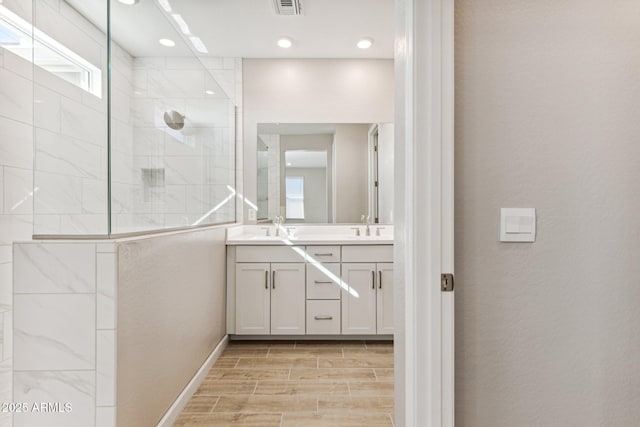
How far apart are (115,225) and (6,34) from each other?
4.27 ft

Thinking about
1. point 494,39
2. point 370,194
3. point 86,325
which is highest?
point 494,39

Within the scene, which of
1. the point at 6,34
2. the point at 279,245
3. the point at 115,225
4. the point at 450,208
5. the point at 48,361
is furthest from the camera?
the point at 279,245

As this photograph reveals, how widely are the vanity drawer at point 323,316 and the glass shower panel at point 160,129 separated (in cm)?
107

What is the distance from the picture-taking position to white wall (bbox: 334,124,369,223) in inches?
135

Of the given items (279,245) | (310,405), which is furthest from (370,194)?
(310,405)

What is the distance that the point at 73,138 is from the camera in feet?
4.86

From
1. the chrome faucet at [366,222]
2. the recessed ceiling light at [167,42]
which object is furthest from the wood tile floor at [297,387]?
the recessed ceiling light at [167,42]

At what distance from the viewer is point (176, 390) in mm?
1884

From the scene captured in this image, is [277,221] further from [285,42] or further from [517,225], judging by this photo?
[517,225]

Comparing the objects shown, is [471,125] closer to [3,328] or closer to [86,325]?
[86,325]

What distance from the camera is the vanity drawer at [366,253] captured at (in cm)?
291

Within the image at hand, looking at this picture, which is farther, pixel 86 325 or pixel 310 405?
pixel 310 405

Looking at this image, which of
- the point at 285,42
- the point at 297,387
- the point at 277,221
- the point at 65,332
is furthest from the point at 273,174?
the point at 65,332

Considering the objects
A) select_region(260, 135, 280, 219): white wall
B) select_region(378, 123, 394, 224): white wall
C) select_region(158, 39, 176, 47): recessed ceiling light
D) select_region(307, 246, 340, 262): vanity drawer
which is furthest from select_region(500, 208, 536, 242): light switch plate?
select_region(260, 135, 280, 219): white wall
